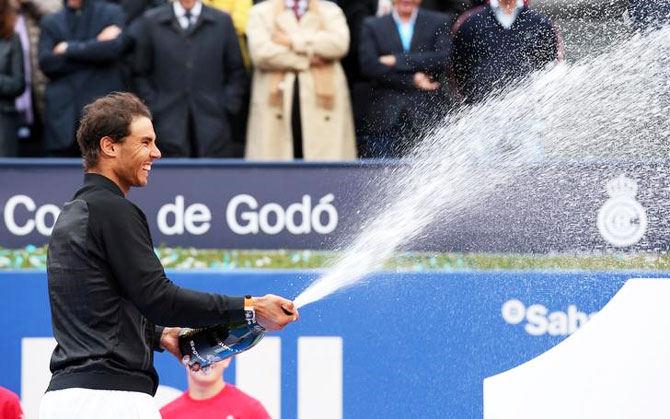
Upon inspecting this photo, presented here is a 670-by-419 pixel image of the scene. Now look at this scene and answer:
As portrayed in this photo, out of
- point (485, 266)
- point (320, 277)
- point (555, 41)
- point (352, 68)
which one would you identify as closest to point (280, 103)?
point (352, 68)

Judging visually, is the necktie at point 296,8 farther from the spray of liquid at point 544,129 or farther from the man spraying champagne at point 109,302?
the man spraying champagne at point 109,302

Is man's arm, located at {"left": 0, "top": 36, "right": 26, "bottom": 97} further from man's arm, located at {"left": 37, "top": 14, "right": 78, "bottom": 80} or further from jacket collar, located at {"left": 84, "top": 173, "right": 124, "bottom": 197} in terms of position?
jacket collar, located at {"left": 84, "top": 173, "right": 124, "bottom": 197}

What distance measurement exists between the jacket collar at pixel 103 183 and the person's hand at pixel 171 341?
72 cm

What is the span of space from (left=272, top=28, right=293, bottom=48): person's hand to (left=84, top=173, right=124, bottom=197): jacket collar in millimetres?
4718

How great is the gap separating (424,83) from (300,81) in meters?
0.91

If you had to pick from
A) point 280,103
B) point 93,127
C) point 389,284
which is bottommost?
point 389,284

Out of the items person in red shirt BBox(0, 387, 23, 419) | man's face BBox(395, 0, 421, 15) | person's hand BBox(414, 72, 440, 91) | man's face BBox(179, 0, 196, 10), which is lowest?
person in red shirt BBox(0, 387, 23, 419)

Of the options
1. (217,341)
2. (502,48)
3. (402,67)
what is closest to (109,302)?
(217,341)

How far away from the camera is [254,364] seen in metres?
6.34

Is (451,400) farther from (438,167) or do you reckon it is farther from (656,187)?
(656,187)

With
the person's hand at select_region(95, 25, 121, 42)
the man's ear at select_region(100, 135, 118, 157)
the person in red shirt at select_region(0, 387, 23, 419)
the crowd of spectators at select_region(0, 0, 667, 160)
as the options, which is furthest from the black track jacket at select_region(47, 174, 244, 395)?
the person's hand at select_region(95, 25, 121, 42)

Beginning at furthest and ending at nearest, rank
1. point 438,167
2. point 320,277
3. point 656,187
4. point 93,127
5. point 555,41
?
point 555,41 → point 656,187 → point 438,167 → point 320,277 → point 93,127

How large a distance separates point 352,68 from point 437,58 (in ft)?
2.71

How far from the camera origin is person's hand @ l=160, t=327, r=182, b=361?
510 cm
